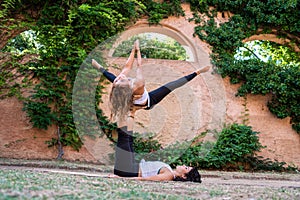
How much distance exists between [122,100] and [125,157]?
61 centimetres

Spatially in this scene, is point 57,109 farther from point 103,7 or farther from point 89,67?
point 103,7

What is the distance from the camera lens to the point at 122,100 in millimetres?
3678

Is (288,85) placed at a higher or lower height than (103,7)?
lower

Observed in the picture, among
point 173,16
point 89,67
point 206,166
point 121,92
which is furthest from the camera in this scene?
point 173,16

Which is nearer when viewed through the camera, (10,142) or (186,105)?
(10,142)

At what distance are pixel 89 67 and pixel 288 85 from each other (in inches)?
151

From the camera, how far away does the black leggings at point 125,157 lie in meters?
3.42

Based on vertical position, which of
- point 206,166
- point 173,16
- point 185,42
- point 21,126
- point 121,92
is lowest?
point 206,166

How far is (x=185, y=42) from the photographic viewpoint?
7348 millimetres

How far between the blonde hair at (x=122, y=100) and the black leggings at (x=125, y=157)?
21cm

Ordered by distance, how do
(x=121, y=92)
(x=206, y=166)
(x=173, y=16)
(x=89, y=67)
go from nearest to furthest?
1. (x=121, y=92)
2. (x=206, y=166)
3. (x=89, y=67)
4. (x=173, y=16)

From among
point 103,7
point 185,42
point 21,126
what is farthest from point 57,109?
point 185,42

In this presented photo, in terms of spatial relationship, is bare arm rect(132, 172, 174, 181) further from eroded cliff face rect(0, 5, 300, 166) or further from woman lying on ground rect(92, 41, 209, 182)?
eroded cliff face rect(0, 5, 300, 166)

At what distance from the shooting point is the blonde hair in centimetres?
365
